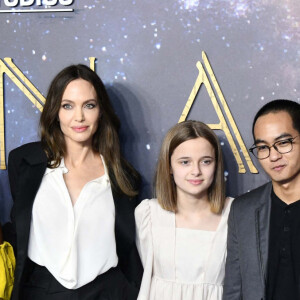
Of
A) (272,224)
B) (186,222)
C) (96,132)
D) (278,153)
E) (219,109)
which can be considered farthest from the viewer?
(219,109)

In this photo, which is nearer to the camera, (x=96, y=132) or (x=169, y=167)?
(x=169, y=167)

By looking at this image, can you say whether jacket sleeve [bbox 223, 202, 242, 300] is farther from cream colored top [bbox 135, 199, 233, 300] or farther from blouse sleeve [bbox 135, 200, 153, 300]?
blouse sleeve [bbox 135, 200, 153, 300]

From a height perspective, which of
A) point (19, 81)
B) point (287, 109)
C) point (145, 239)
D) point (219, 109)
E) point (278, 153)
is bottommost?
point (145, 239)

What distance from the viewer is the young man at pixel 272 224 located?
2.35 meters

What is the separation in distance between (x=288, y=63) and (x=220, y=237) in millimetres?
983

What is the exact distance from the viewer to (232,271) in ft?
8.26

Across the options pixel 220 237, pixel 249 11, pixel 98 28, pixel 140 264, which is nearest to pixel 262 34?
pixel 249 11

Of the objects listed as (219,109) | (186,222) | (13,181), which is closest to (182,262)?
(186,222)

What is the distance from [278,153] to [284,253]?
0.41m

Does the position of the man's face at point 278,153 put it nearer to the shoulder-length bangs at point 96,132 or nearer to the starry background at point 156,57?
the starry background at point 156,57

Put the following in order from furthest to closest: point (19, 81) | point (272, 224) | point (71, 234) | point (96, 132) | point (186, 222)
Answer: point (19, 81) → point (96, 132) → point (186, 222) → point (71, 234) → point (272, 224)

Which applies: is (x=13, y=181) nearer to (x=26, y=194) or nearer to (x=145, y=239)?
(x=26, y=194)

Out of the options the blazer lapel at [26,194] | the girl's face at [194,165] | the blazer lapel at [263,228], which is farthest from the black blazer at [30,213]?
the blazer lapel at [263,228]

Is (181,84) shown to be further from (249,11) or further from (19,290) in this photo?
(19,290)
